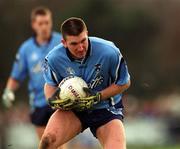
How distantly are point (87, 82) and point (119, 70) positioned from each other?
41cm

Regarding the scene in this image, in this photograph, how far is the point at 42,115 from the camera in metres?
15.1

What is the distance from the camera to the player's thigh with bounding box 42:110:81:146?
11.1 m

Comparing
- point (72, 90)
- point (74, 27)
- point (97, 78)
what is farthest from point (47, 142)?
point (74, 27)

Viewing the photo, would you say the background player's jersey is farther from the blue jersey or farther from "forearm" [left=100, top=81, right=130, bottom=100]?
"forearm" [left=100, top=81, right=130, bottom=100]

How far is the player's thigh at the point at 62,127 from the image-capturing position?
36.4 ft

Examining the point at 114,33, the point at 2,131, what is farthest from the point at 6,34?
the point at 2,131

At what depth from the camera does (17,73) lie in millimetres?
15805

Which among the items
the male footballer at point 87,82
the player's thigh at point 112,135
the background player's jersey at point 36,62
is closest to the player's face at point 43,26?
the background player's jersey at point 36,62

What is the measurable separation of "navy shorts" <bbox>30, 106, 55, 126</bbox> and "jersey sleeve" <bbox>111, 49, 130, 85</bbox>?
3717mm

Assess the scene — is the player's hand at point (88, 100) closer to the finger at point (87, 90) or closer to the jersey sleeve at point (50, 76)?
the finger at point (87, 90)

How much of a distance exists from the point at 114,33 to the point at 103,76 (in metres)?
33.0

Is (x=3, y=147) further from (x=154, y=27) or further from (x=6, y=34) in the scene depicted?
(x=154, y=27)

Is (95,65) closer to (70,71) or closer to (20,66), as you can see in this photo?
(70,71)

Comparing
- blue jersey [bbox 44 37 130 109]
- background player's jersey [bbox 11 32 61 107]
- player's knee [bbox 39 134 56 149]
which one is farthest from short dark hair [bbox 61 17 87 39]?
background player's jersey [bbox 11 32 61 107]
